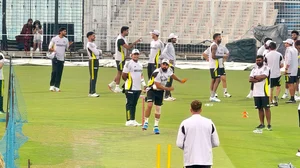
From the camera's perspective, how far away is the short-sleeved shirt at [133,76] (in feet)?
73.1

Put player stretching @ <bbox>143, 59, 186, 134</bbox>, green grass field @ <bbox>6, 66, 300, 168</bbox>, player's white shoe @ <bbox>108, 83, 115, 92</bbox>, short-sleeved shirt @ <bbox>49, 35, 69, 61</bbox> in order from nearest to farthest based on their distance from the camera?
green grass field @ <bbox>6, 66, 300, 168</bbox>, player stretching @ <bbox>143, 59, 186, 134</bbox>, player's white shoe @ <bbox>108, 83, 115, 92</bbox>, short-sleeved shirt @ <bbox>49, 35, 69, 61</bbox>

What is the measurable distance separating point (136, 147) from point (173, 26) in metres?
25.4

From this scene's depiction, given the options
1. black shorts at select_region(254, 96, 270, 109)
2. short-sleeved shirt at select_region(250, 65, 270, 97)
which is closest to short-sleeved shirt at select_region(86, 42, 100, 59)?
short-sleeved shirt at select_region(250, 65, 270, 97)

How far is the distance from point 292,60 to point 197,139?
575 inches

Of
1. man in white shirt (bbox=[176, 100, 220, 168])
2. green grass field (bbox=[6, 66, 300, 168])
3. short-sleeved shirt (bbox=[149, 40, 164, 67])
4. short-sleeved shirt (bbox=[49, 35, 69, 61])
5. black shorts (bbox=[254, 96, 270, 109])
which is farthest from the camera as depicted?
short-sleeved shirt (bbox=[49, 35, 69, 61])

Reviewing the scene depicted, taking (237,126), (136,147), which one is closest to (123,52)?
(237,126)

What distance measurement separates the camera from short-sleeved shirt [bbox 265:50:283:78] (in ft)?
88.6

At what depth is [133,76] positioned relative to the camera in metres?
22.3

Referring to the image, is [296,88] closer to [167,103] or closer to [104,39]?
[167,103]

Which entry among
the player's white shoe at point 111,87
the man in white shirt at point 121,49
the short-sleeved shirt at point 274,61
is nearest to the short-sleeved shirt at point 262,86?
the short-sleeved shirt at point 274,61

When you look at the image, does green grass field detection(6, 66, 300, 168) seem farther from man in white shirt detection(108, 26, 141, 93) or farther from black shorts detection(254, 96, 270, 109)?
man in white shirt detection(108, 26, 141, 93)

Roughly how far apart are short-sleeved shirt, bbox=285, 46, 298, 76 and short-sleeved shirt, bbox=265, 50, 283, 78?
2.68 ft

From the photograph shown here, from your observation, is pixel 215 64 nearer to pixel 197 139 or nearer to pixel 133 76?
pixel 133 76

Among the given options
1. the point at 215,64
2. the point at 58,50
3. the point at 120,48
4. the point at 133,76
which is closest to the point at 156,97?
the point at 133,76
